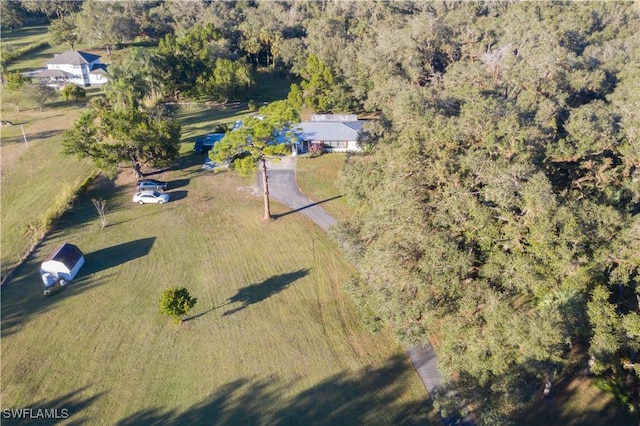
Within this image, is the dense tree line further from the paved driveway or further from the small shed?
the small shed

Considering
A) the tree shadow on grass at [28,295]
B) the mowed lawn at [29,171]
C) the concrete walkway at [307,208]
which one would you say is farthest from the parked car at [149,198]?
the tree shadow on grass at [28,295]

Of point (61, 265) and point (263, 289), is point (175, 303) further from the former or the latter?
point (61, 265)

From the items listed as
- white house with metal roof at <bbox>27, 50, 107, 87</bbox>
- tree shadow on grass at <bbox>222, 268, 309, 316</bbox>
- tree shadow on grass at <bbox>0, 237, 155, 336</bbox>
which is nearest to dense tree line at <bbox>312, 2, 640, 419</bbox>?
tree shadow on grass at <bbox>222, 268, 309, 316</bbox>

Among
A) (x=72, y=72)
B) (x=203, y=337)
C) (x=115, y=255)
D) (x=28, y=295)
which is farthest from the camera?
(x=72, y=72)

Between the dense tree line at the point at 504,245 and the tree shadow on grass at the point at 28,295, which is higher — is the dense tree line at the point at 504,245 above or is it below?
above

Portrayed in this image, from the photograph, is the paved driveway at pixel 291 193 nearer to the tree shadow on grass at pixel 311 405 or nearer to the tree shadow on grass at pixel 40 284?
the tree shadow on grass at pixel 40 284

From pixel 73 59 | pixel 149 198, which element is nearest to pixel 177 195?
pixel 149 198
